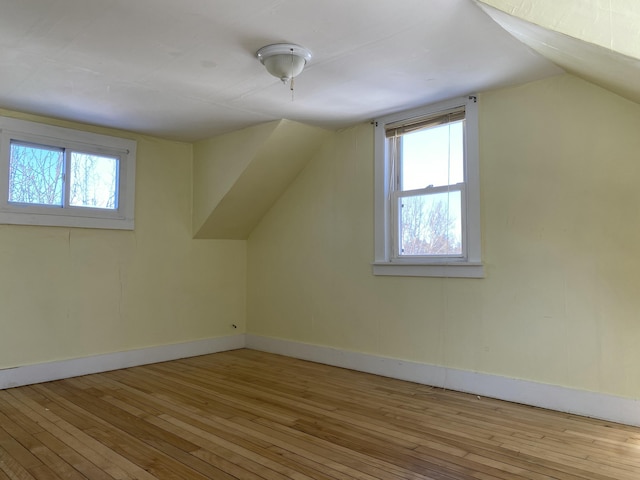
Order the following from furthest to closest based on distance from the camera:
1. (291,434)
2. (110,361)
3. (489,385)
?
(110,361)
(489,385)
(291,434)

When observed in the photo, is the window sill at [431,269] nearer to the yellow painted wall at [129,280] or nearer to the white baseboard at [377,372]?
the white baseboard at [377,372]

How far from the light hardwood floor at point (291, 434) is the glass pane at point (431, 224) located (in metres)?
1.22

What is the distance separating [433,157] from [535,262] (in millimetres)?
1270

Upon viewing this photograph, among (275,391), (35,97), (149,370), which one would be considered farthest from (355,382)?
(35,97)

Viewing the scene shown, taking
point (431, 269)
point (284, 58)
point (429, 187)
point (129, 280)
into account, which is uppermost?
point (284, 58)

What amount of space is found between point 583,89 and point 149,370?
4.53m

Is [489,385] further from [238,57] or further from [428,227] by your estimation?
[238,57]

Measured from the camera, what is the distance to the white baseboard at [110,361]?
392 centimetres

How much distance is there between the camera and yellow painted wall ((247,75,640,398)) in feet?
9.91

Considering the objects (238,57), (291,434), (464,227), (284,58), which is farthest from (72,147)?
(464,227)

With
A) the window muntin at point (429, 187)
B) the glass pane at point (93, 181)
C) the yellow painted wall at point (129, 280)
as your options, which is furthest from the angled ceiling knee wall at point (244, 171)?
the window muntin at point (429, 187)

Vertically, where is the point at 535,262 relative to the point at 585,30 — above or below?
below

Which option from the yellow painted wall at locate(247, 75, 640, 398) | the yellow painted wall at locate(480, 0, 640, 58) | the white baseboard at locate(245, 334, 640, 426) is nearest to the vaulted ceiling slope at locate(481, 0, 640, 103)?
the yellow painted wall at locate(480, 0, 640, 58)

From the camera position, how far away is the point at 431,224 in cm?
400
